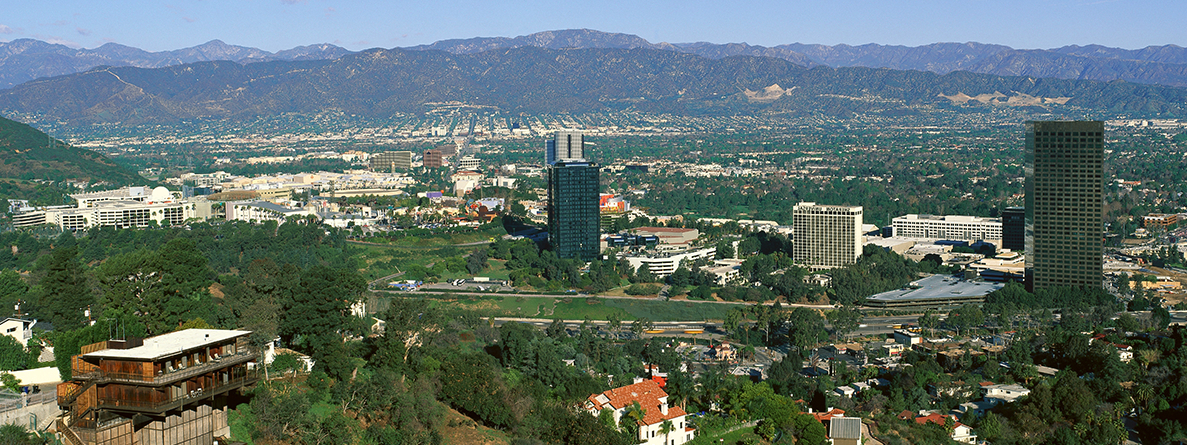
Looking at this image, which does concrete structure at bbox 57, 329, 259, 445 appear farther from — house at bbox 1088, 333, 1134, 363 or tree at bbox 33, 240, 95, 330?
house at bbox 1088, 333, 1134, 363

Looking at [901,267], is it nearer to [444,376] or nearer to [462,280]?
[462,280]

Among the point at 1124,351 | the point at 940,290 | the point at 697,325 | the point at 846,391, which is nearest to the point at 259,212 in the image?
the point at 697,325

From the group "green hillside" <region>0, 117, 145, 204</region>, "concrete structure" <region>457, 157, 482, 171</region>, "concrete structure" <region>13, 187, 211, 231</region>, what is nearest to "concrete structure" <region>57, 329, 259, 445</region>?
"concrete structure" <region>13, 187, 211, 231</region>

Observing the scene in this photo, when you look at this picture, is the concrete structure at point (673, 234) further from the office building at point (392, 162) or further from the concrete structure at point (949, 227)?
the office building at point (392, 162)

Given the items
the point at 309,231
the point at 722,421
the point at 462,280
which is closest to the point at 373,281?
the point at 462,280

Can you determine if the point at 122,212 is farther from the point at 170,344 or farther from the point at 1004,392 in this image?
the point at 170,344

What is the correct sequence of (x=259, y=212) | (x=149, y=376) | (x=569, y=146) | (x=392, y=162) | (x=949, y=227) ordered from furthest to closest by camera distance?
(x=392, y=162) → (x=259, y=212) → (x=949, y=227) → (x=569, y=146) → (x=149, y=376)

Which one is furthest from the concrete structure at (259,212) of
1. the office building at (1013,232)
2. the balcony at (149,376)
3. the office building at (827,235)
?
the balcony at (149,376)
